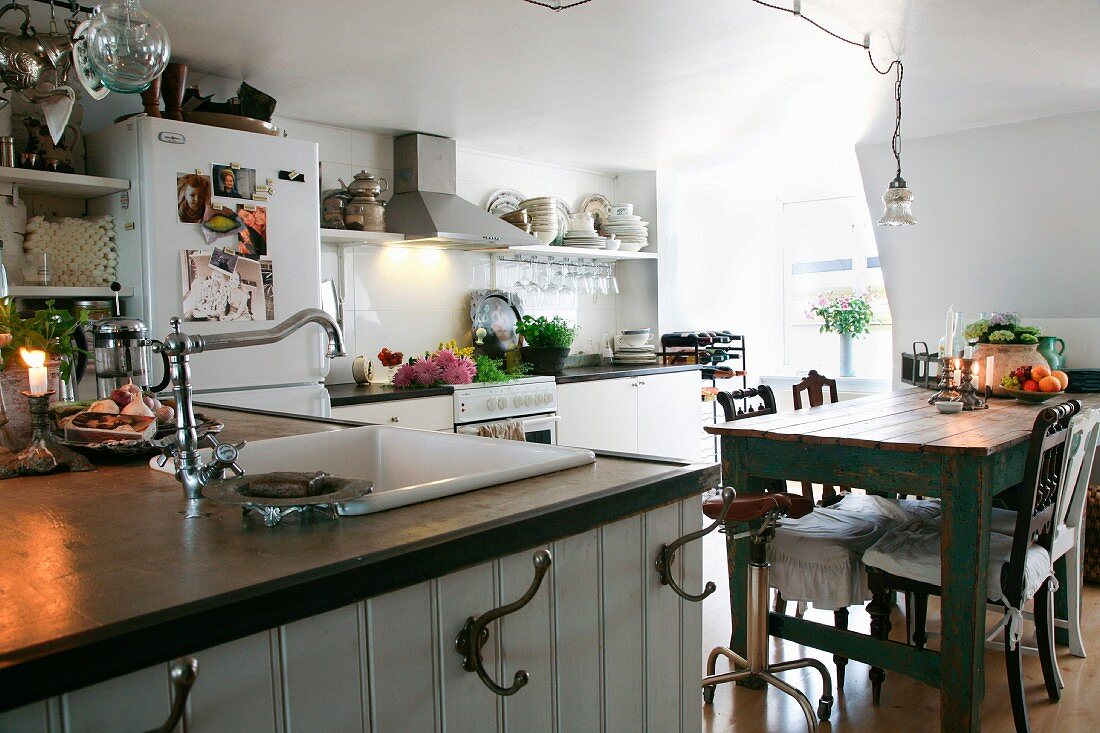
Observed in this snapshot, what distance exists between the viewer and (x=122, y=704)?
31.3 inches

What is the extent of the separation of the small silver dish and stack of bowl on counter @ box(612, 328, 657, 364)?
4.79 meters

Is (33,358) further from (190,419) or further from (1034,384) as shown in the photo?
(1034,384)

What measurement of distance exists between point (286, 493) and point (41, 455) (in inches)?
30.2

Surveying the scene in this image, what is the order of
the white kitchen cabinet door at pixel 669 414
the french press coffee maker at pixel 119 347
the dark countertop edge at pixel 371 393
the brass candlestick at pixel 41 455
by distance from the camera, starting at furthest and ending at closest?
the white kitchen cabinet door at pixel 669 414, the dark countertop edge at pixel 371 393, the french press coffee maker at pixel 119 347, the brass candlestick at pixel 41 455

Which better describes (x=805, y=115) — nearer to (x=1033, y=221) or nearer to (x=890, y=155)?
(x=890, y=155)

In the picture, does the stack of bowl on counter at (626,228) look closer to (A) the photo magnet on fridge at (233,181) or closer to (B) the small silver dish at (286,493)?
(A) the photo magnet on fridge at (233,181)

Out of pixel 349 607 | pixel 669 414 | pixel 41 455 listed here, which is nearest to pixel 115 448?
pixel 41 455

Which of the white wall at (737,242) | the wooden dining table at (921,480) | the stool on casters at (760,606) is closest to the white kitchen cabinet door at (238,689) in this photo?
the stool on casters at (760,606)

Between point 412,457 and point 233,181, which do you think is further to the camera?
point 233,181

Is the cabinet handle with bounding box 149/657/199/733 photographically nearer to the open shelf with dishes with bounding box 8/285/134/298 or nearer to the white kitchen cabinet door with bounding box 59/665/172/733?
the white kitchen cabinet door with bounding box 59/665/172/733

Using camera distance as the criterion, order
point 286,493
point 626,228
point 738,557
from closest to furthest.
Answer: point 286,493 → point 738,557 → point 626,228

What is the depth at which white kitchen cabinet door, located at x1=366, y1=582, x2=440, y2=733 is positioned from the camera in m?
1.01

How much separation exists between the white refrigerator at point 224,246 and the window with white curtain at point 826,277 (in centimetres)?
434

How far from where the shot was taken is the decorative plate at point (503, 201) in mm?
5316
